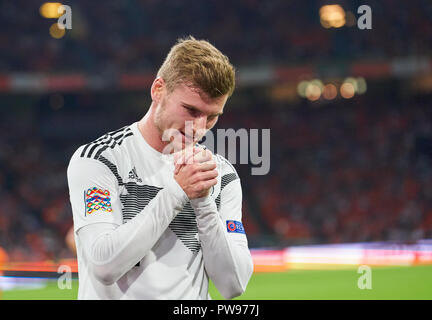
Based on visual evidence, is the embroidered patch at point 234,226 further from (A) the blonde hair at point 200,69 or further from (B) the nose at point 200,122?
(A) the blonde hair at point 200,69

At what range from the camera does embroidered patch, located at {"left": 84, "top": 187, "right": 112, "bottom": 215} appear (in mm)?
2475

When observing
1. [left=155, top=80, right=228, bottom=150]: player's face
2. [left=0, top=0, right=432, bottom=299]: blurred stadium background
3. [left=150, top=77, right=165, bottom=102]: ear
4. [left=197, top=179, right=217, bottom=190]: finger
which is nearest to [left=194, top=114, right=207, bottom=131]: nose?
[left=155, top=80, right=228, bottom=150]: player's face

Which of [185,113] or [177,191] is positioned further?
[185,113]

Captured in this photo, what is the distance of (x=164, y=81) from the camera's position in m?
2.65

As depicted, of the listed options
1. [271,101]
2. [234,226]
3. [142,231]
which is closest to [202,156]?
[142,231]

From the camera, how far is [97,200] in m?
2.48

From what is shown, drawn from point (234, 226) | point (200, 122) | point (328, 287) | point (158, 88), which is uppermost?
point (158, 88)

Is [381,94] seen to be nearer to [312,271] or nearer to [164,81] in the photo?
[312,271]

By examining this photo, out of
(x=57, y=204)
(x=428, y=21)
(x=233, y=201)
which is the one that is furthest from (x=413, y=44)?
(x=233, y=201)

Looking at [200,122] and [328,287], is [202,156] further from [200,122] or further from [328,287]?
[328,287]

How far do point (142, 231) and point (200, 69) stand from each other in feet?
2.35

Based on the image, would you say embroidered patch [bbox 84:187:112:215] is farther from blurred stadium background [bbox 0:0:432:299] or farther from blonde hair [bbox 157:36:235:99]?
blurred stadium background [bbox 0:0:432:299]

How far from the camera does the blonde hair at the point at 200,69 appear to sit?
2.53 metres

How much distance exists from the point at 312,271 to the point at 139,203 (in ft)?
42.2
